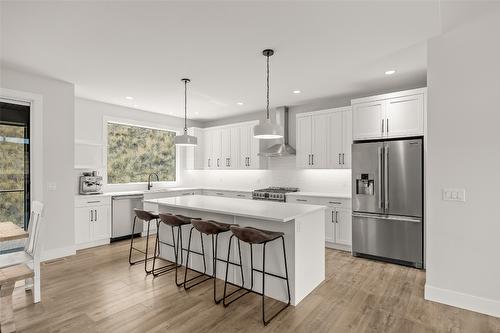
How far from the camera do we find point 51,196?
4.17 meters

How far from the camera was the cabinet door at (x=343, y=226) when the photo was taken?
14.6ft

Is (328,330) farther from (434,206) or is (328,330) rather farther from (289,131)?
(289,131)

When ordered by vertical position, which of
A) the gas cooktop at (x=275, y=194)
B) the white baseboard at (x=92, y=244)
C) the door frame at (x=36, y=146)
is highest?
the door frame at (x=36, y=146)

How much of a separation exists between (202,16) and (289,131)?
12.5 feet

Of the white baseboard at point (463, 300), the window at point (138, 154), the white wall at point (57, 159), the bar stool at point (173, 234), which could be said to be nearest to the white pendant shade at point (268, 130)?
the bar stool at point (173, 234)

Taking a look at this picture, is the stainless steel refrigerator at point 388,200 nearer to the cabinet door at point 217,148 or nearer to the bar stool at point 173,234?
the bar stool at point 173,234

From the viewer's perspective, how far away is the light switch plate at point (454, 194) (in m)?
2.73

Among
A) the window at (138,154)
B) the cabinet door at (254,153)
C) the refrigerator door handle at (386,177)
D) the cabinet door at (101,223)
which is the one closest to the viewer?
the refrigerator door handle at (386,177)

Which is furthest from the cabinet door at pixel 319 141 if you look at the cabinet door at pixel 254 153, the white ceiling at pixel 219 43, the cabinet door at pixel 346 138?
the cabinet door at pixel 254 153

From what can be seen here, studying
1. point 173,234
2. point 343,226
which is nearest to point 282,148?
point 343,226

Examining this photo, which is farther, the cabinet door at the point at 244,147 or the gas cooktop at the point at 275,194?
the cabinet door at the point at 244,147

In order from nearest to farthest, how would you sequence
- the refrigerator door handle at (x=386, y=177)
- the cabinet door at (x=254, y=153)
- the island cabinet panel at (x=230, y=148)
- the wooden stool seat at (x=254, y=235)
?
the wooden stool seat at (x=254, y=235), the refrigerator door handle at (x=386, y=177), the cabinet door at (x=254, y=153), the island cabinet panel at (x=230, y=148)

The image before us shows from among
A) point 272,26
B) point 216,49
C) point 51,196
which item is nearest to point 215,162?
point 51,196

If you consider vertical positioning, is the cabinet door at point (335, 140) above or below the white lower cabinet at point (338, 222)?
above
